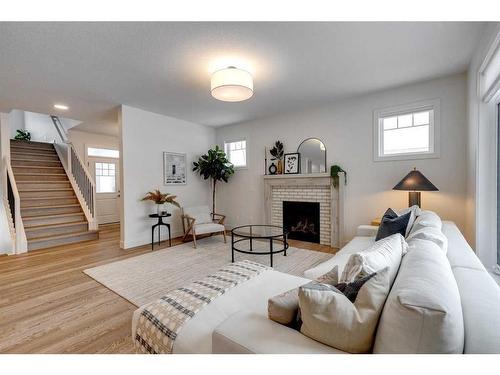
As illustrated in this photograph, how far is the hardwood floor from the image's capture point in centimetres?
165

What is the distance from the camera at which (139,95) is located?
3.66m

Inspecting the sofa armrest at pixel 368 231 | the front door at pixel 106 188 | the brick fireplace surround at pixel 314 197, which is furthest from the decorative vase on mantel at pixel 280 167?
the front door at pixel 106 188

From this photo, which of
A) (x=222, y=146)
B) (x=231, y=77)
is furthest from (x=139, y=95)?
(x=222, y=146)

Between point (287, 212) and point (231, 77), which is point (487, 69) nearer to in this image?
point (231, 77)

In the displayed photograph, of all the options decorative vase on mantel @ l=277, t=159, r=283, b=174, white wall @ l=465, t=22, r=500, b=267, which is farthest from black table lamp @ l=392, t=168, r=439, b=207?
decorative vase on mantel @ l=277, t=159, r=283, b=174

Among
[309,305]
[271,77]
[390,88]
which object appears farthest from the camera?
[390,88]

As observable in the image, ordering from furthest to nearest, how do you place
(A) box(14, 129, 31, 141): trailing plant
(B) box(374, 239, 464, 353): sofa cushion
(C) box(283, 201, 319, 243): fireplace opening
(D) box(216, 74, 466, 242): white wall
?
(A) box(14, 129, 31, 141): trailing plant < (C) box(283, 201, 319, 243): fireplace opening < (D) box(216, 74, 466, 242): white wall < (B) box(374, 239, 464, 353): sofa cushion

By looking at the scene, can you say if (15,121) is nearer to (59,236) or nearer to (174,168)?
(59,236)

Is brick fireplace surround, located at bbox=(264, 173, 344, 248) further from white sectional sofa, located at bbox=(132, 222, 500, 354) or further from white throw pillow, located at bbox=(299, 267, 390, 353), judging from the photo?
white throw pillow, located at bbox=(299, 267, 390, 353)

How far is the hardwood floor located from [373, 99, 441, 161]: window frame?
386 cm

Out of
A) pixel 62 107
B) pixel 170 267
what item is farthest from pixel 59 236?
pixel 170 267

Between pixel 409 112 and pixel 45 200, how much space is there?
22.6 feet

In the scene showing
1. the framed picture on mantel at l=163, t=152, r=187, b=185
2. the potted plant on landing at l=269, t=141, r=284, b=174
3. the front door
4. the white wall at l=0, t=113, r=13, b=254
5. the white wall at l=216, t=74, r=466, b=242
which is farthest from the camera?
the front door
